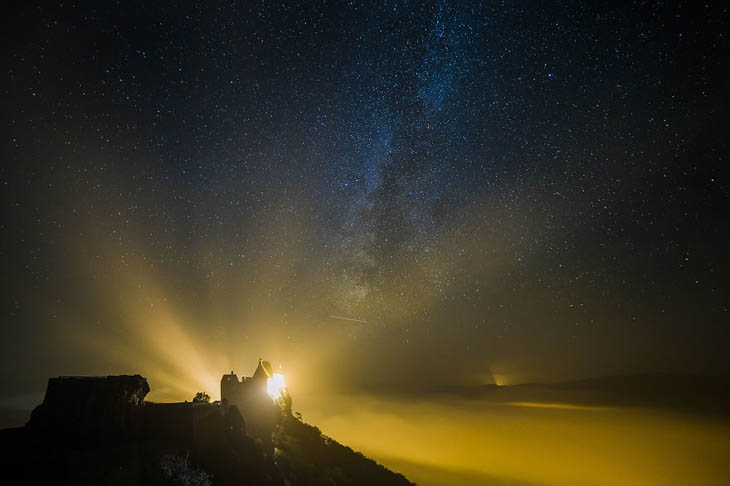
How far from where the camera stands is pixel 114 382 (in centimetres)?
1738

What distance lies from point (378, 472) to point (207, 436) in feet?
86.3

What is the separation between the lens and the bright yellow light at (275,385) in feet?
117

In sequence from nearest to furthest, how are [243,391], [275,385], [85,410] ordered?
[85,410]
[243,391]
[275,385]

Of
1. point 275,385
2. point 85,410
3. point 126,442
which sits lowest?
point 126,442

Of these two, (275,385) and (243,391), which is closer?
(243,391)

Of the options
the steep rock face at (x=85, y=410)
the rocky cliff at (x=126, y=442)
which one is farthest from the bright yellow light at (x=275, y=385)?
the steep rock face at (x=85, y=410)

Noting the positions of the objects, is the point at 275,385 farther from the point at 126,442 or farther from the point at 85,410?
the point at 85,410

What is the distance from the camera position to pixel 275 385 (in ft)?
129

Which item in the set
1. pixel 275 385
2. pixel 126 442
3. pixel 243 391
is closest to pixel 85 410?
pixel 126 442

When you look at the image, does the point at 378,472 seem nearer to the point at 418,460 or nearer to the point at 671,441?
the point at 418,460

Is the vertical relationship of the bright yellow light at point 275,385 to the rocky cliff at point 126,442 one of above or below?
above

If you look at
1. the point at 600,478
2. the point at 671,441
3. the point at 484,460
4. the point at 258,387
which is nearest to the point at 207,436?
the point at 258,387

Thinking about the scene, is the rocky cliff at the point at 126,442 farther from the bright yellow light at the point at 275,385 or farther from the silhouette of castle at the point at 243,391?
the bright yellow light at the point at 275,385

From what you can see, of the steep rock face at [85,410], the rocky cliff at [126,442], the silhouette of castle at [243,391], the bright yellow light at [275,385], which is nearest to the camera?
the rocky cliff at [126,442]
